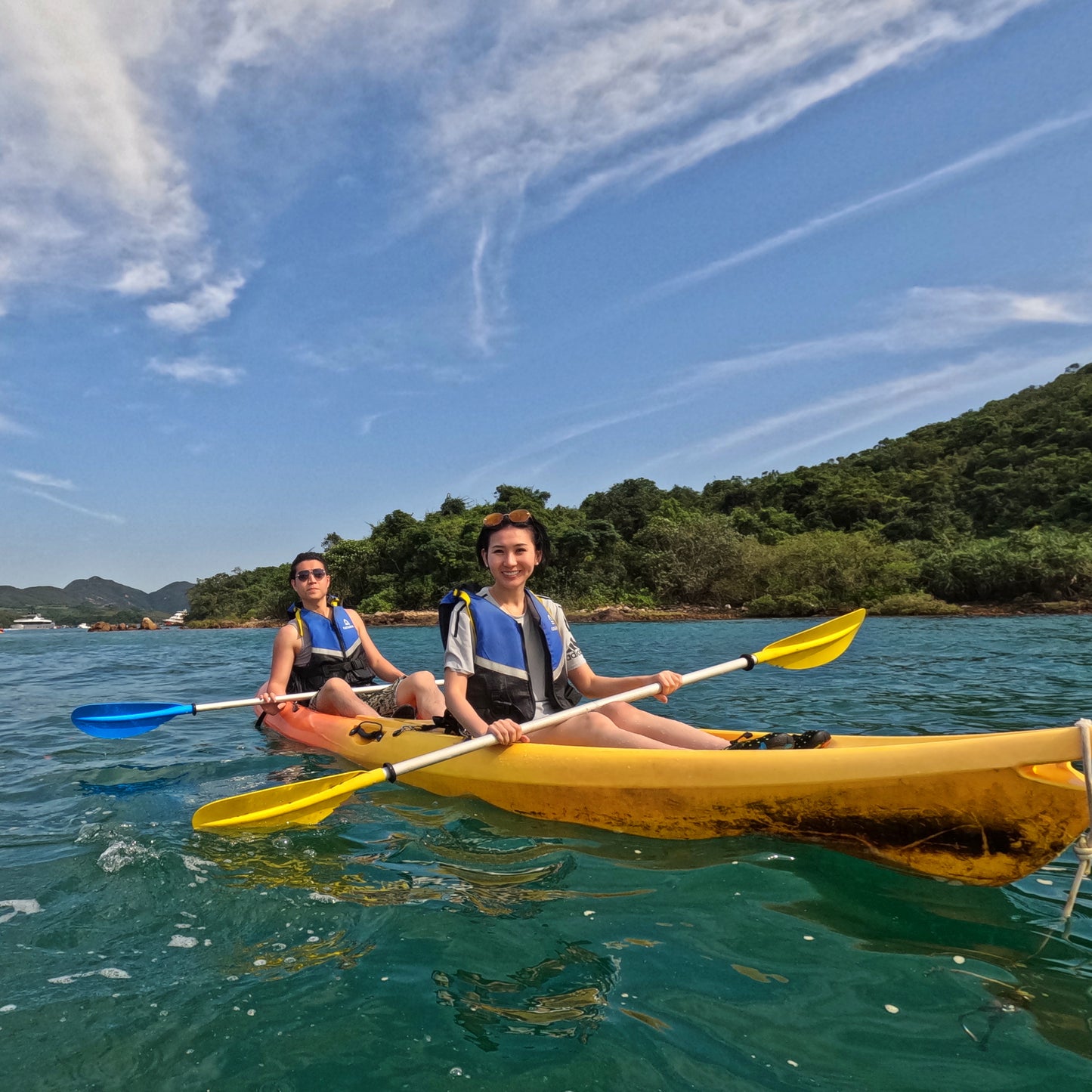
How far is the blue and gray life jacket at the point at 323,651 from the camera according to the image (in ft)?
18.5

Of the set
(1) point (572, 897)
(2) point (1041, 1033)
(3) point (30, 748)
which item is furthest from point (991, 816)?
(3) point (30, 748)

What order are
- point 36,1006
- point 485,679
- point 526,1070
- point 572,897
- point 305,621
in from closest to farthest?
1. point 526,1070
2. point 36,1006
3. point 572,897
4. point 485,679
5. point 305,621

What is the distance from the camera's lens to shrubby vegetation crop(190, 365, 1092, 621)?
2925 cm

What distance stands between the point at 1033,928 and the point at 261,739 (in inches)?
213

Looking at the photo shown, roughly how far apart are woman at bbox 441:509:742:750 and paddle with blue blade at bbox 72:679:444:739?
1785 millimetres

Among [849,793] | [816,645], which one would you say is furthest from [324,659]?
[849,793]

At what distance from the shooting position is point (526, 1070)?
5.02 ft

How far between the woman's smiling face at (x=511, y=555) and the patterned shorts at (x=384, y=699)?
1897 mm

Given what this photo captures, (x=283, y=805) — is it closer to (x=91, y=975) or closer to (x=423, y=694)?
(x=91, y=975)

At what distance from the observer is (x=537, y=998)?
180 cm

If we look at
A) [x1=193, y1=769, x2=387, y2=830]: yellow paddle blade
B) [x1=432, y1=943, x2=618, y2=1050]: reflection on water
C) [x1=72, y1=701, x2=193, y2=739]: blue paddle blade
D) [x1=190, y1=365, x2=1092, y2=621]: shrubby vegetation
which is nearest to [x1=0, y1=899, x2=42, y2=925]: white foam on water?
[x1=193, y1=769, x2=387, y2=830]: yellow paddle blade

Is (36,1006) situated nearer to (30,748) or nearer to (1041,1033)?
(1041,1033)

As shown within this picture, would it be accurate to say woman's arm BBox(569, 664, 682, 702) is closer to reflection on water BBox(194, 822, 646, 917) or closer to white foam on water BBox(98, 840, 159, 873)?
reflection on water BBox(194, 822, 646, 917)

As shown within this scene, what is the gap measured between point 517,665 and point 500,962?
5.58ft
